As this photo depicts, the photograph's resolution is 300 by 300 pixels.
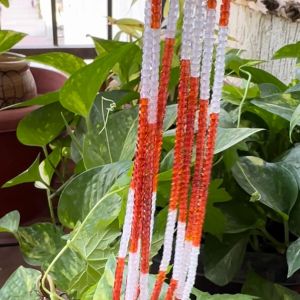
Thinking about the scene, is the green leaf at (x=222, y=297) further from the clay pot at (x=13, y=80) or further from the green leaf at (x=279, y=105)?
the clay pot at (x=13, y=80)

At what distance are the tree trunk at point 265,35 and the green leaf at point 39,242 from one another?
57 centimetres

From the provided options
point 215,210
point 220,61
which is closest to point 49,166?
point 215,210

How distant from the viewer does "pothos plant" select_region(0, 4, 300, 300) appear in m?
0.43

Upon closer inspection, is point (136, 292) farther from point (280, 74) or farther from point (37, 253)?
point (280, 74)

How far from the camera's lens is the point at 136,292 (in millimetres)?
323

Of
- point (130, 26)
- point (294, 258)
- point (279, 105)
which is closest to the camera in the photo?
point (294, 258)

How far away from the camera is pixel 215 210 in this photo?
0.46 meters

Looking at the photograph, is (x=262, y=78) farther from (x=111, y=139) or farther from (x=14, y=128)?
(x=14, y=128)

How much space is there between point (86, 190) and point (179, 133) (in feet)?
0.63

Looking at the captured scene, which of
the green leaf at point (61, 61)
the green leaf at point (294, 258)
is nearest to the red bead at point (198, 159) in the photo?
the green leaf at point (294, 258)

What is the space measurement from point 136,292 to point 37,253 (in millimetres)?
224

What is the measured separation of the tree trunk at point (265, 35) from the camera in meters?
0.90

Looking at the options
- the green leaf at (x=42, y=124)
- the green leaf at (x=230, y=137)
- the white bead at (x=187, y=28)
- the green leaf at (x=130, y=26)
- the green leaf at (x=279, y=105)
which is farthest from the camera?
the green leaf at (x=130, y=26)

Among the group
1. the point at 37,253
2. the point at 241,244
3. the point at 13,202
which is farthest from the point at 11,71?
the point at 241,244
